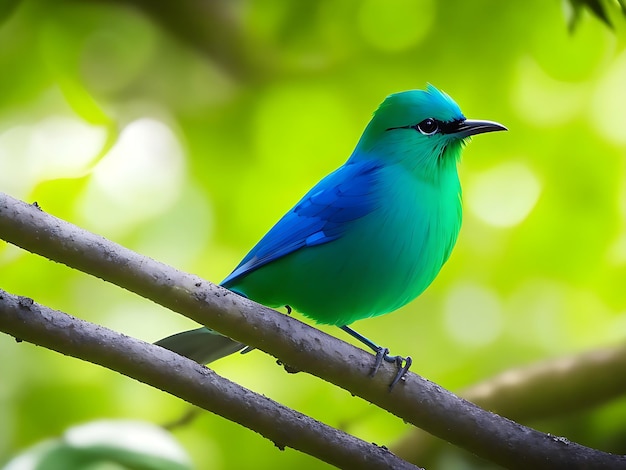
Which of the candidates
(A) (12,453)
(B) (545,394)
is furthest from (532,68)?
(A) (12,453)

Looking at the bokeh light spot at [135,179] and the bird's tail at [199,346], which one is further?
the bokeh light spot at [135,179]

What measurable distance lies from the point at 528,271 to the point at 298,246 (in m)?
1.55

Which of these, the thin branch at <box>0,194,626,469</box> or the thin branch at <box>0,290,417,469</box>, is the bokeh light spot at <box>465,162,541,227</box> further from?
the thin branch at <box>0,290,417,469</box>

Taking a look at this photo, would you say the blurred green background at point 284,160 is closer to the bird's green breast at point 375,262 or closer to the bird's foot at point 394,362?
the bird's green breast at point 375,262

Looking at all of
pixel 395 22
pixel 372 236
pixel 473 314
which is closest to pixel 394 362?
pixel 372 236

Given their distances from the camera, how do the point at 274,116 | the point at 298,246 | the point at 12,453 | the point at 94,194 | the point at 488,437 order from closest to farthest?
the point at 488,437 < the point at 298,246 < the point at 12,453 < the point at 94,194 < the point at 274,116

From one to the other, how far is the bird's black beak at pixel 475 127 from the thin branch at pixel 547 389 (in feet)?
3.86

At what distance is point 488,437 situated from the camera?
1701 millimetres

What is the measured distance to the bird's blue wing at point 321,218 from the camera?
2.04 meters

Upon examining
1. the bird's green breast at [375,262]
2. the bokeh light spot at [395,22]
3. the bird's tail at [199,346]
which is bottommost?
the bird's tail at [199,346]

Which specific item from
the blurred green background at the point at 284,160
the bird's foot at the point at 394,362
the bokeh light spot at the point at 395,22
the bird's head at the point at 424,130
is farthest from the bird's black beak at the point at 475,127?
the bokeh light spot at the point at 395,22

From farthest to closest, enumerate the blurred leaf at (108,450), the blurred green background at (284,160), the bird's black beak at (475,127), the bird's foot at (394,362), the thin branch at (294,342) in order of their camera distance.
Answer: the blurred green background at (284,160) → the blurred leaf at (108,450) → the bird's black beak at (475,127) → the bird's foot at (394,362) → the thin branch at (294,342)

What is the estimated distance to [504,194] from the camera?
332 centimetres

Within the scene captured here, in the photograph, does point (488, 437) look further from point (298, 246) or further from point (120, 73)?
point (120, 73)
